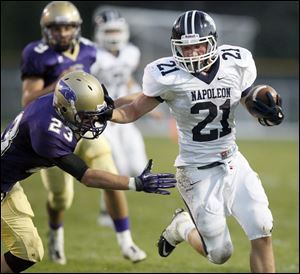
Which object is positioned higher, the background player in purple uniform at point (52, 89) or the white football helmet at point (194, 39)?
the white football helmet at point (194, 39)

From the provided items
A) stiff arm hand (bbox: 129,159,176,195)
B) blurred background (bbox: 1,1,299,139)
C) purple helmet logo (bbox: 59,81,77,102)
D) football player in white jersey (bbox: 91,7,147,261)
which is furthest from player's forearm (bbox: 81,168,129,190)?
blurred background (bbox: 1,1,299,139)

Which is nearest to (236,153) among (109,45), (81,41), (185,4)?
(81,41)

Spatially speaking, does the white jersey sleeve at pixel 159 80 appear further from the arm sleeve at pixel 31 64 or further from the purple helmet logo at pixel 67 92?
the arm sleeve at pixel 31 64

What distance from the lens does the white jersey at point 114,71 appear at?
7.07 metres

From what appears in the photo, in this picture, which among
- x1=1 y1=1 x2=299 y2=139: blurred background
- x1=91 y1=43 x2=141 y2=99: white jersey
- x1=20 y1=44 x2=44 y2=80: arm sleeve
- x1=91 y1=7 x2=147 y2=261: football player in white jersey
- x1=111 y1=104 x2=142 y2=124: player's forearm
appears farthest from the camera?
x1=1 y1=1 x2=299 y2=139: blurred background

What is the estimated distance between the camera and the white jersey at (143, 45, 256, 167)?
13.2ft

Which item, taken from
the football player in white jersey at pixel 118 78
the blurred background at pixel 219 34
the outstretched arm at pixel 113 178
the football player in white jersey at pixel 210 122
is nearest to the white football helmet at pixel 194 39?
the football player in white jersey at pixel 210 122

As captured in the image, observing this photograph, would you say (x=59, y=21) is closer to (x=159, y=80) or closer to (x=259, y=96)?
(x=159, y=80)

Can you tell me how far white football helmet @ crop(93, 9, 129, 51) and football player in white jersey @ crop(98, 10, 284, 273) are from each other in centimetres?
318

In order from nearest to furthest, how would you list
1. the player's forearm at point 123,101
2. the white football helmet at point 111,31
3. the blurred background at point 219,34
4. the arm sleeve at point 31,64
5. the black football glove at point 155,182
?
the black football glove at point 155,182 → the player's forearm at point 123,101 → the arm sleeve at point 31,64 → the white football helmet at point 111,31 → the blurred background at point 219,34

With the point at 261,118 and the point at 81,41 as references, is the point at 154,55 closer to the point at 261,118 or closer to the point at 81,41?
the point at 81,41

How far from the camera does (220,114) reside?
13.4ft

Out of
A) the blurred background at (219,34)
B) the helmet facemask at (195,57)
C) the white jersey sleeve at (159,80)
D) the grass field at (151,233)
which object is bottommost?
the blurred background at (219,34)

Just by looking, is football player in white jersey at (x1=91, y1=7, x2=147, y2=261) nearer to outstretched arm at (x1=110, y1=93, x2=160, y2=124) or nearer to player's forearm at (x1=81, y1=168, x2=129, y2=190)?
outstretched arm at (x1=110, y1=93, x2=160, y2=124)
